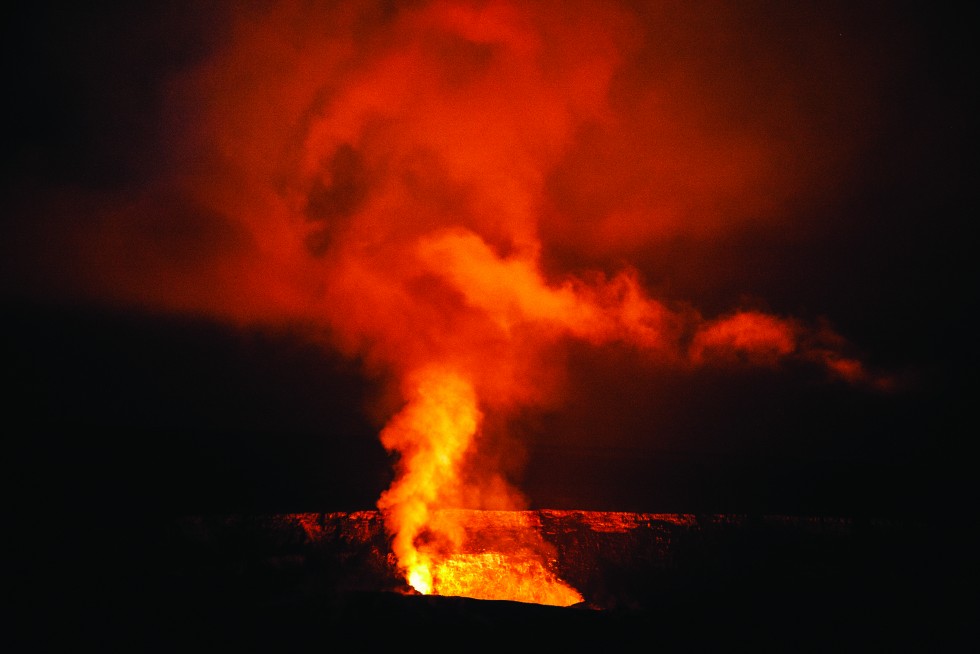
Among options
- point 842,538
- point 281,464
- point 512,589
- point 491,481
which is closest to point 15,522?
point 512,589

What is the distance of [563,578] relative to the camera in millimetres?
16922

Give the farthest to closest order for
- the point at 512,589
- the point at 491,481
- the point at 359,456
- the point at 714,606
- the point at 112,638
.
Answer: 1. the point at 359,456
2. the point at 491,481
3. the point at 512,589
4. the point at 714,606
5. the point at 112,638

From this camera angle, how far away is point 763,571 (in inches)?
676

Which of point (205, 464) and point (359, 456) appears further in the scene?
point (359, 456)

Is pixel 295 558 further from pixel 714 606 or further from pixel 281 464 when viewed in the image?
A: pixel 281 464

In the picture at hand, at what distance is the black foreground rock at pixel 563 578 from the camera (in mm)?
9492

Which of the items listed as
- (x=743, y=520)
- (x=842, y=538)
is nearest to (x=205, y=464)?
(x=743, y=520)

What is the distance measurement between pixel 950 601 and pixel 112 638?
17725mm

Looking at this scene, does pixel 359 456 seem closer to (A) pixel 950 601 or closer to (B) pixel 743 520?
(B) pixel 743 520

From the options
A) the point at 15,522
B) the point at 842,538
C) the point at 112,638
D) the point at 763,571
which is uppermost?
the point at 842,538

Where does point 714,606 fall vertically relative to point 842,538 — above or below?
below

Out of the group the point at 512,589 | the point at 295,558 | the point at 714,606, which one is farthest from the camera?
the point at 512,589

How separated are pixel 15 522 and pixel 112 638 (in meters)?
8.23

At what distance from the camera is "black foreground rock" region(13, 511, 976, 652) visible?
31.1ft
